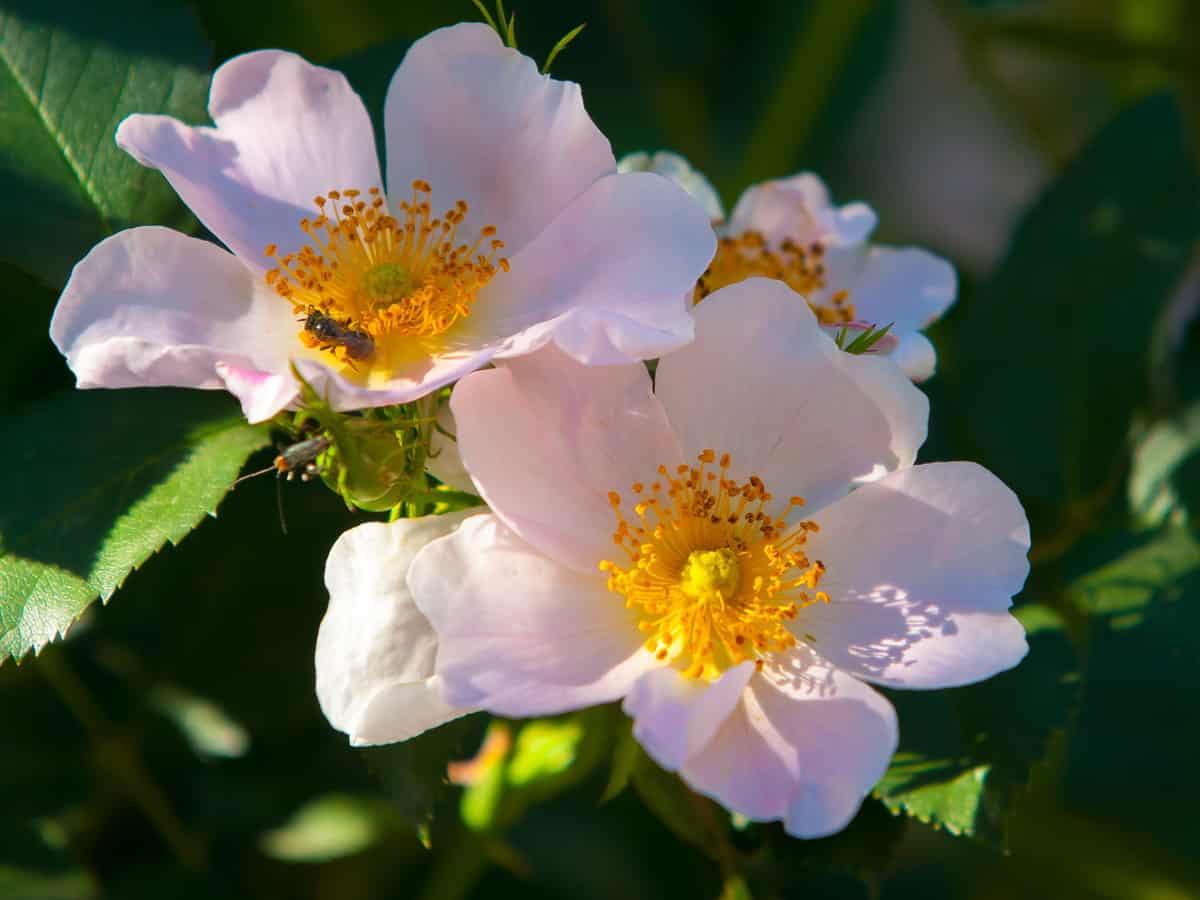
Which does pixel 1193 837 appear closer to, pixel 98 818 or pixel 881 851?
pixel 881 851

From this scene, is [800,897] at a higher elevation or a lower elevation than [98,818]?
higher

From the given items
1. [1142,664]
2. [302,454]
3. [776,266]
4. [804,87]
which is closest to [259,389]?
[302,454]

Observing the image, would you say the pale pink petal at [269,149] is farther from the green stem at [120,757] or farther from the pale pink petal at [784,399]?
the green stem at [120,757]

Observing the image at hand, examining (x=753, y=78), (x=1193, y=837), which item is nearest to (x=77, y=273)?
(x=1193, y=837)

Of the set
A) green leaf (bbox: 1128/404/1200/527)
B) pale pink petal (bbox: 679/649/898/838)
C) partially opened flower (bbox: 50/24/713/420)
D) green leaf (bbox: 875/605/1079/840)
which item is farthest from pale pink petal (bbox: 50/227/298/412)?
green leaf (bbox: 1128/404/1200/527)

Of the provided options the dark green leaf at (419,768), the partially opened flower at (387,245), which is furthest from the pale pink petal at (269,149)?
the dark green leaf at (419,768)

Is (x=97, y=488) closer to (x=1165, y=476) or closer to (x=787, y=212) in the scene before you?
(x=787, y=212)
